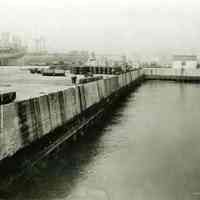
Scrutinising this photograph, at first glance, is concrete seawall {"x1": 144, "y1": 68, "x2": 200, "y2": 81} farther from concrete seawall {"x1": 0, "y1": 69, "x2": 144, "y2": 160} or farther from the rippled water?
the rippled water

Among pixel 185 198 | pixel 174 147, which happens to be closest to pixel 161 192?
pixel 185 198

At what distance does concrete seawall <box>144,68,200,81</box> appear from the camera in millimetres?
105938

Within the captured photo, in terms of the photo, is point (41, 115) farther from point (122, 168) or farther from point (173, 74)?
point (173, 74)

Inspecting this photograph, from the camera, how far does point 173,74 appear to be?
4301 inches

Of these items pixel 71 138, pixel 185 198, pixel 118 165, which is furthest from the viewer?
pixel 71 138

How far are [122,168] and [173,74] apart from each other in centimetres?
9553

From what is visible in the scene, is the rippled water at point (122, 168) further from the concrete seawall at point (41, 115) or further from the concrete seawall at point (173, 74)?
the concrete seawall at point (173, 74)

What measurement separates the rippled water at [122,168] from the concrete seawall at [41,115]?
1331 mm

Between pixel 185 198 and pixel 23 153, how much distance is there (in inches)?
257

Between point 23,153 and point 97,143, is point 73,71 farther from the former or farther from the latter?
point 23,153

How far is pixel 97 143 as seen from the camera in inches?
854

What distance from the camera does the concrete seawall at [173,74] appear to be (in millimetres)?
105938

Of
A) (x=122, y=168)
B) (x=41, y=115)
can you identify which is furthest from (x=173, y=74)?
(x=41, y=115)

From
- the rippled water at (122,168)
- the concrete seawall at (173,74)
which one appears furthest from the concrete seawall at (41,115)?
the concrete seawall at (173,74)
